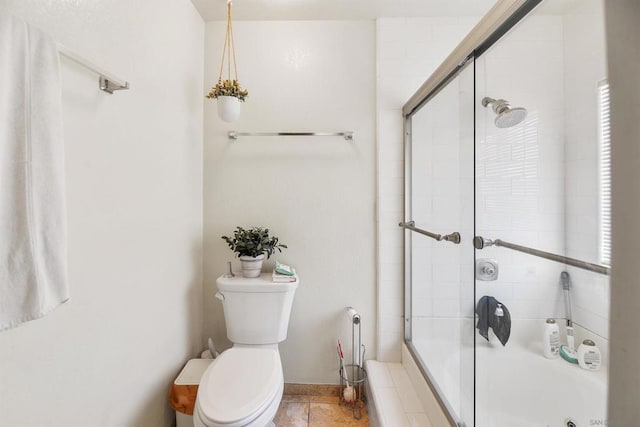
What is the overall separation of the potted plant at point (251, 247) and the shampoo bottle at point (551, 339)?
1.23 metres

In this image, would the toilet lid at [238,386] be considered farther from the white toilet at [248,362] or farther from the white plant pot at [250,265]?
the white plant pot at [250,265]

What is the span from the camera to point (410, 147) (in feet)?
5.52

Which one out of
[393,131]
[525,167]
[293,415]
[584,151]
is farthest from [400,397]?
[393,131]

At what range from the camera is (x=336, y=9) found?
5.30ft

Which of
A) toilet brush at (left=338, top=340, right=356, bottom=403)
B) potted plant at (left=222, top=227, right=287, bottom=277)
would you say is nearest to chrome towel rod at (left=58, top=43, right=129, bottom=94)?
potted plant at (left=222, top=227, right=287, bottom=277)

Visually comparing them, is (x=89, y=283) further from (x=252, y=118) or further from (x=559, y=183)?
(x=559, y=183)

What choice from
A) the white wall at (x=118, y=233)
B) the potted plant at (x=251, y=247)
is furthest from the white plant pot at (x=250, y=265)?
the white wall at (x=118, y=233)

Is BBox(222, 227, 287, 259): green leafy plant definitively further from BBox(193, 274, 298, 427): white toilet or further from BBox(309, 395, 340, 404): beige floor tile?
BBox(309, 395, 340, 404): beige floor tile

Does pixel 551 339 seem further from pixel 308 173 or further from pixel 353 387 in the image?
pixel 308 173

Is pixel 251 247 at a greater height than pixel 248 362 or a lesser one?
greater

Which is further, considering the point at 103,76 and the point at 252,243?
the point at 252,243

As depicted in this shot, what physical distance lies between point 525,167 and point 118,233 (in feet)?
4.62

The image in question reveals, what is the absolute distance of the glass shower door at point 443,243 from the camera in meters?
1.13

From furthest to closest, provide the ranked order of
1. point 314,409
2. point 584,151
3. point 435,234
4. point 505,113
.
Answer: point 314,409
point 435,234
point 505,113
point 584,151
